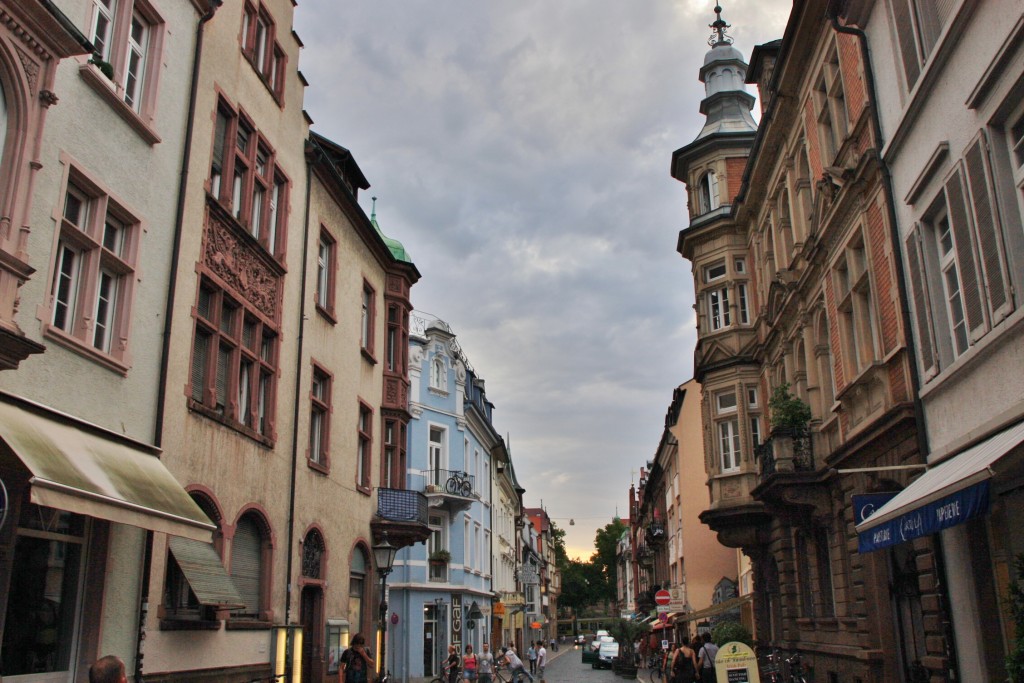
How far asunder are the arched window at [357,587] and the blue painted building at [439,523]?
37.7 feet

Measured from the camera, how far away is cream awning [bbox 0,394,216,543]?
862 centimetres

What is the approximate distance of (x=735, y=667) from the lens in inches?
642

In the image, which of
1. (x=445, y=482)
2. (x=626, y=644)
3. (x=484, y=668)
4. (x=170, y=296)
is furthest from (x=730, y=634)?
(x=626, y=644)

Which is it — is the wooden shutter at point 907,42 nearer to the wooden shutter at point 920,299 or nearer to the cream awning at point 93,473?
the wooden shutter at point 920,299

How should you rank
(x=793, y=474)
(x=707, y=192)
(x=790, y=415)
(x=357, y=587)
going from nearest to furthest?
1. (x=793, y=474)
2. (x=790, y=415)
3. (x=357, y=587)
4. (x=707, y=192)

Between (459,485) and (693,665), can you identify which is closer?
(693,665)

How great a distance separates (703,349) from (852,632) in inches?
484

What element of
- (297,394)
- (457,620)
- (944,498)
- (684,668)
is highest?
(297,394)

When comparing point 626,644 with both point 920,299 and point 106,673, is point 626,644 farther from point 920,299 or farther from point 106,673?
point 106,673

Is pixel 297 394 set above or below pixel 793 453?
above

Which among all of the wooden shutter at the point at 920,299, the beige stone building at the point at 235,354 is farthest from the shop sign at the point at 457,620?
the wooden shutter at the point at 920,299

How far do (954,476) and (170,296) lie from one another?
10.7 metres

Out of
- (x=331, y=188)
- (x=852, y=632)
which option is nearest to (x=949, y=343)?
(x=852, y=632)

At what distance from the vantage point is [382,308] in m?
25.2
